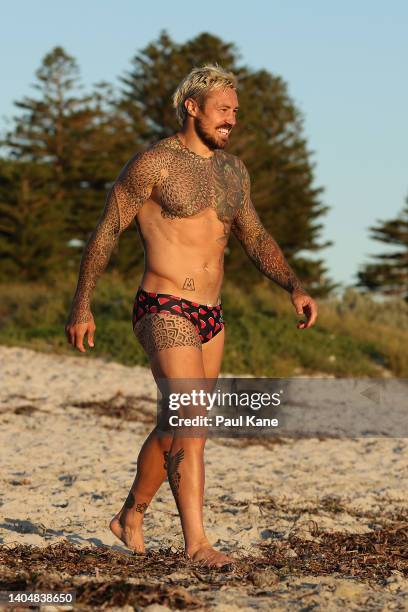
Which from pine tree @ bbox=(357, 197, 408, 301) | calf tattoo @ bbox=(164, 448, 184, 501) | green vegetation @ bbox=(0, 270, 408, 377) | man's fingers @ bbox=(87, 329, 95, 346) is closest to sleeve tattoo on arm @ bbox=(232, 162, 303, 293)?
man's fingers @ bbox=(87, 329, 95, 346)

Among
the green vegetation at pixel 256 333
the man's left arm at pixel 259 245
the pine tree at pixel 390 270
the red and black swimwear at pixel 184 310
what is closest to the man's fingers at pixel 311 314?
the man's left arm at pixel 259 245

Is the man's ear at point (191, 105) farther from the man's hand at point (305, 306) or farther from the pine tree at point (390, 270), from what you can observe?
the pine tree at point (390, 270)

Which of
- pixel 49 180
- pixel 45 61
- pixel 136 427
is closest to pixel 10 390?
pixel 136 427

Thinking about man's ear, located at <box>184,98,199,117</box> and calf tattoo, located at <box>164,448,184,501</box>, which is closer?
calf tattoo, located at <box>164,448,184,501</box>

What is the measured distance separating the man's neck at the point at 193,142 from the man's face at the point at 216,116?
0.13ft

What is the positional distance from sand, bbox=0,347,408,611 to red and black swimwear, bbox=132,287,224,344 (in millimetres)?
1258

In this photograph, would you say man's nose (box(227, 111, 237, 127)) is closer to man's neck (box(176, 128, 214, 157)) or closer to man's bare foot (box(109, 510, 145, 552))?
man's neck (box(176, 128, 214, 157))

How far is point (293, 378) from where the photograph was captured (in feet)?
55.0

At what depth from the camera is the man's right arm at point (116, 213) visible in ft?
16.7

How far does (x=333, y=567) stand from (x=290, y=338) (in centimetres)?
1412

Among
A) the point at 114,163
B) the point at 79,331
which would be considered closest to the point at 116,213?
the point at 79,331

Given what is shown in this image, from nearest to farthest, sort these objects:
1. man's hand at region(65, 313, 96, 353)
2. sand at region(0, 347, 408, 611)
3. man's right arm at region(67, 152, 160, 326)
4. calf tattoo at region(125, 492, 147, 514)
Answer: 1. sand at region(0, 347, 408, 611)
2. man's hand at region(65, 313, 96, 353)
3. man's right arm at region(67, 152, 160, 326)
4. calf tattoo at region(125, 492, 147, 514)

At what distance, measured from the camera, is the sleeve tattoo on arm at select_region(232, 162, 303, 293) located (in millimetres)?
5465

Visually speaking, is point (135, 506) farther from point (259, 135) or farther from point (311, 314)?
point (259, 135)
